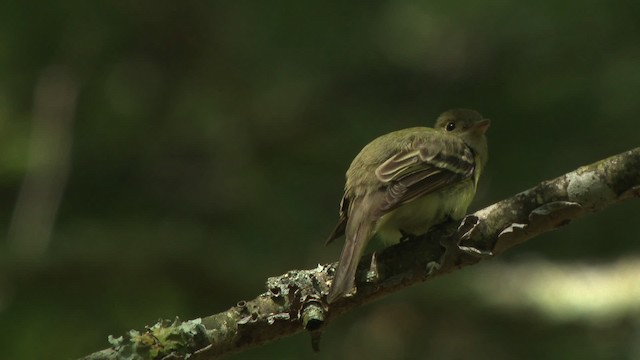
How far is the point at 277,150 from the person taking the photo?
891cm

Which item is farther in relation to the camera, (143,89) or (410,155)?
(143,89)

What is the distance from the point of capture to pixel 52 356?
22.3ft

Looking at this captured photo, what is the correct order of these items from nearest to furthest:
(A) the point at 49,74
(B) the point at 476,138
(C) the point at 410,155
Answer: (C) the point at 410,155 → (B) the point at 476,138 → (A) the point at 49,74

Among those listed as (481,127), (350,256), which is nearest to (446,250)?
(350,256)

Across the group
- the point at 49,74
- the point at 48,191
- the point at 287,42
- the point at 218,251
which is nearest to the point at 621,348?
the point at 218,251

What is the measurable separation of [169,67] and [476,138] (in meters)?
4.34

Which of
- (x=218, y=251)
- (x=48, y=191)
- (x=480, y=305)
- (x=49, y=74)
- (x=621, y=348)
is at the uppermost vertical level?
(x=49, y=74)

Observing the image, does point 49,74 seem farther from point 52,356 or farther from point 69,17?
point 52,356

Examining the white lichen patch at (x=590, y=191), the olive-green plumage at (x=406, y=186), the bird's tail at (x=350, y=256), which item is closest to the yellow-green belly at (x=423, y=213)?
the olive-green plumage at (x=406, y=186)

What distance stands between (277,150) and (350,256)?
4.81 metres

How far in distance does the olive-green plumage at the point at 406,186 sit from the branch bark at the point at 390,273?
0.33m

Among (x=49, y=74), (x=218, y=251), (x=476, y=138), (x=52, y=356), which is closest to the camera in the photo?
(x=476, y=138)

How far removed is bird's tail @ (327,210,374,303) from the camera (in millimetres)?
3885

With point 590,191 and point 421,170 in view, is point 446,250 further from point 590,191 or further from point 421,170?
point 421,170
